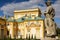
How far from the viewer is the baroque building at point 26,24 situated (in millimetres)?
54634

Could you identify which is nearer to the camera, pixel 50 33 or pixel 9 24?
pixel 50 33

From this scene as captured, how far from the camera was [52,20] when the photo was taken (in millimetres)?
14008

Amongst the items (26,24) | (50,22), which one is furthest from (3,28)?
(50,22)

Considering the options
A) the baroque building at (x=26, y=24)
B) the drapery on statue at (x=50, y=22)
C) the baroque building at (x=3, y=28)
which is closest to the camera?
the drapery on statue at (x=50, y=22)

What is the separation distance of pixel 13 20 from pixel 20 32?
13.5 feet

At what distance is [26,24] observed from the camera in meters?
56.4

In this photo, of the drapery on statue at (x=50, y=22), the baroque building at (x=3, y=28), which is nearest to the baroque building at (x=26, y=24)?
the baroque building at (x=3, y=28)

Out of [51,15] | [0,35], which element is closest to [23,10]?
[0,35]

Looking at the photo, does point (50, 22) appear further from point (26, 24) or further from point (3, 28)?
point (3, 28)

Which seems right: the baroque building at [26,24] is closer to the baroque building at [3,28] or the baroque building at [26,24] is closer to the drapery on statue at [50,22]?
the baroque building at [3,28]

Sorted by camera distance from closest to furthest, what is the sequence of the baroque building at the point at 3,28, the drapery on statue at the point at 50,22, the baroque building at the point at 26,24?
the drapery on statue at the point at 50,22 → the baroque building at the point at 26,24 → the baroque building at the point at 3,28

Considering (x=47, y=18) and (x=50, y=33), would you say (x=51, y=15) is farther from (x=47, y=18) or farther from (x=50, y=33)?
(x=50, y=33)

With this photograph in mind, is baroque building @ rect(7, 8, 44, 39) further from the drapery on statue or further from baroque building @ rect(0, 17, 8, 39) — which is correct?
the drapery on statue

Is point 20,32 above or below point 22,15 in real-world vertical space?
below
